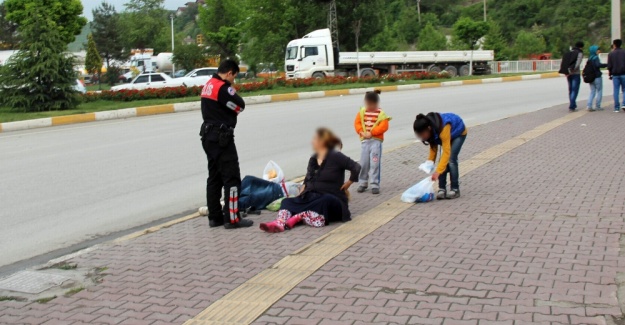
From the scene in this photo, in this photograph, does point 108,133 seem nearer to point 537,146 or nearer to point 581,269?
point 537,146

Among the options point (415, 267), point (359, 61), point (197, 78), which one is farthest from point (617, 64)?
point (359, 61)

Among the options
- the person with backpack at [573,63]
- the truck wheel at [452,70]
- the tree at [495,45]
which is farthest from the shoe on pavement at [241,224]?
the tree at [495,45]

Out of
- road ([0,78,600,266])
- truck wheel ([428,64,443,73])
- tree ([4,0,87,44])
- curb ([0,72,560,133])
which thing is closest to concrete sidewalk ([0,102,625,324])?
road ([0,78,600,266])

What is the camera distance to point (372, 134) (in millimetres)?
8438

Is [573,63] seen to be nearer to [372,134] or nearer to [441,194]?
[372,134]

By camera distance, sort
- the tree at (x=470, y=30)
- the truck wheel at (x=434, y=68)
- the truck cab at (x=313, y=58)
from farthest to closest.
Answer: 1. the tree at (x=470, y=30)
2. the truck wheel at (x=434, y=68)
3. the truck cab at (x=313, y=58)

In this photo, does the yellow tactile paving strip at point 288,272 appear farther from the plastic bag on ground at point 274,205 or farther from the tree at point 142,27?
the tree at point 142,27

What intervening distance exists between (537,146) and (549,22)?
74532mm

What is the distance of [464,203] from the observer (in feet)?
25.5

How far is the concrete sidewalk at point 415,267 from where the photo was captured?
452 centimetres

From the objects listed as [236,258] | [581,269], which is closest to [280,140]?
[236,258]

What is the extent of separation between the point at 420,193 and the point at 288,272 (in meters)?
2.80

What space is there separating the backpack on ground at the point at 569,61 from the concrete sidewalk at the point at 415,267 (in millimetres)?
7741

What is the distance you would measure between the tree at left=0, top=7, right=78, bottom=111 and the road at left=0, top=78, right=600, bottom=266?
168 inches
